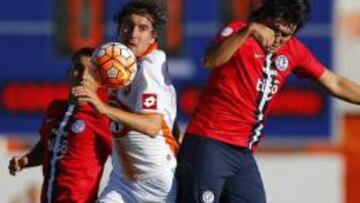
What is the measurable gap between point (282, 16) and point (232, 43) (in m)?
0.29

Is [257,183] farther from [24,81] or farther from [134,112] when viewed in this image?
[24,81]

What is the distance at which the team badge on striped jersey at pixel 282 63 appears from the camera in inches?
276

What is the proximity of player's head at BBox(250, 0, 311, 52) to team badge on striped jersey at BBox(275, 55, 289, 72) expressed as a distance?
10 centimetres

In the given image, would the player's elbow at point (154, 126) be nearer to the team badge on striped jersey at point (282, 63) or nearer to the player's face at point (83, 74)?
the player's face at point (83, 74)

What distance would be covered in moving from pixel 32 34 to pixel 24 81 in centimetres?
38

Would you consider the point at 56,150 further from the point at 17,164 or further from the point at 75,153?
the point at 17,164

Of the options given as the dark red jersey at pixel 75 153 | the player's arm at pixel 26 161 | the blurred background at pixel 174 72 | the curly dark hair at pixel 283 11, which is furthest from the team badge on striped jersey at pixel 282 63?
the blurred background at pixel 174 72

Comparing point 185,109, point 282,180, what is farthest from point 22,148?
point 282,180

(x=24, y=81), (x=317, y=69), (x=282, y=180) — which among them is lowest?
(x=282, y=180)

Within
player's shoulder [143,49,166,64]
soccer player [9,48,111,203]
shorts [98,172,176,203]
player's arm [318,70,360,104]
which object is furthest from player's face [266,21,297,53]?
soccer player [9,48,111,203]

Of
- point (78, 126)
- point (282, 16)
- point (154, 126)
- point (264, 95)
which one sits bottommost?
point (78, 126)

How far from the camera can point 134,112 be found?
6746 millimetres

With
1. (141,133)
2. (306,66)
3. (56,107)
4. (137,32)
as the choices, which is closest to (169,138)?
(141,133)

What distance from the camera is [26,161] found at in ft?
25.2
